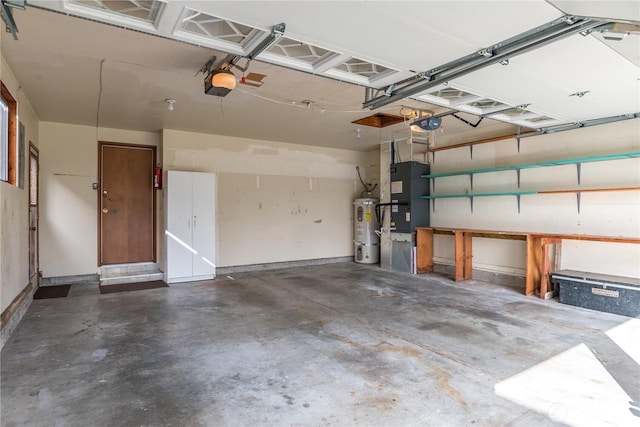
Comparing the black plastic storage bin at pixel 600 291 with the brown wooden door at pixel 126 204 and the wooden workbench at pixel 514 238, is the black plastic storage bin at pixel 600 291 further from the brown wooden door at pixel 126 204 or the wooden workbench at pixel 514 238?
the brown wooden door at pixel 126 204

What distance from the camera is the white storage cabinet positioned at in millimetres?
5906

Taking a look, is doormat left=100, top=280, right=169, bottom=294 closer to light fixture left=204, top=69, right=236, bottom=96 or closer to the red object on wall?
the red object on wall

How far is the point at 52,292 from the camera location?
17.0 feet

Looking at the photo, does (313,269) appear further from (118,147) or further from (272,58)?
(272,58)

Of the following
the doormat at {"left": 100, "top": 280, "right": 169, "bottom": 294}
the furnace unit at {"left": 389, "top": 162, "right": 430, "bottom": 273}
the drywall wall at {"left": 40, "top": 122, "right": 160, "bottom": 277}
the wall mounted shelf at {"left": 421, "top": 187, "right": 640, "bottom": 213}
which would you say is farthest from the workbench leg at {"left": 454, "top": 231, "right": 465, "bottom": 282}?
the drywall wall at {"left": 40, "top": 122, "right": 160, "bottom": 277}

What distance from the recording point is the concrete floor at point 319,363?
215cm

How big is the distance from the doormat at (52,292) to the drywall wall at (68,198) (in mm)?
295

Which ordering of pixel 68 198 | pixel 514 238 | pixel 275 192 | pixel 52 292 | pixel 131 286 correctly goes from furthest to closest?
pixel 275 192
pixel 68 198
pixel 131 286
pixel 514 238
pixel 52 292

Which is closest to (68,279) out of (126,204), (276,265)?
(126,204)

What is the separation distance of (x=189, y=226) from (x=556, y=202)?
5.67 metres

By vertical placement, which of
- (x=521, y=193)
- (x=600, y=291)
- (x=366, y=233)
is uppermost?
(x=521, y=193)

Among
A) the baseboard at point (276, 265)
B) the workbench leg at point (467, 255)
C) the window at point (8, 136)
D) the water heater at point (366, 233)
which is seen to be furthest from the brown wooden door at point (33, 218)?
the workbench leg at point (467, 255)

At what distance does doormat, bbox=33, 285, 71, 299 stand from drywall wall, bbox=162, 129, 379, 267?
2.38 meters

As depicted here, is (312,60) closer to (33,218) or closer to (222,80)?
(222,80)
